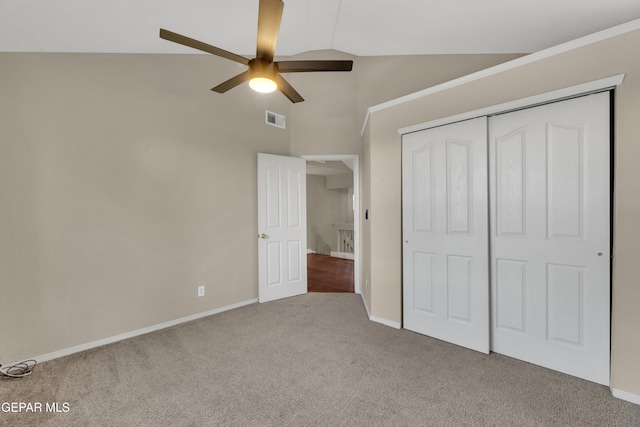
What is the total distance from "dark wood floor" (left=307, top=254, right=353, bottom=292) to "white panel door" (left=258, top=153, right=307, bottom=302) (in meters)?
0.56

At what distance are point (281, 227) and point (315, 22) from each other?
255 centimetres

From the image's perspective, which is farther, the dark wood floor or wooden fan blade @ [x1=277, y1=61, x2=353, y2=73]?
the dark wood floor

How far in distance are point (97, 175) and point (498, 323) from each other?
12.7ft

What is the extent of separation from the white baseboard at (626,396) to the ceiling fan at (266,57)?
111 inches

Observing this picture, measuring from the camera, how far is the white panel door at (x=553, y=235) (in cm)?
196

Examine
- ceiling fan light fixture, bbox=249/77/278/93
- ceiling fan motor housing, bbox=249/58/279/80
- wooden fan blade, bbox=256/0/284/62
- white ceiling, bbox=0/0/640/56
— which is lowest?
ceiling fan light fixture, bbox=249/77/278/93

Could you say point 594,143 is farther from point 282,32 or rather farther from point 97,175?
point 97,175

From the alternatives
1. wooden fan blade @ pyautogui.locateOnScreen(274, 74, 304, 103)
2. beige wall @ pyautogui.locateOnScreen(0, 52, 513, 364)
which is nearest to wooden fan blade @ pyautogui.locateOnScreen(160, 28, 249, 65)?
wooden fan blade @ pyautogui.locateOnScreen(274, 74, 304, 103)

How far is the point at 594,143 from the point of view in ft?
6.43

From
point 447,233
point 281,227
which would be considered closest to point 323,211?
point 281,227

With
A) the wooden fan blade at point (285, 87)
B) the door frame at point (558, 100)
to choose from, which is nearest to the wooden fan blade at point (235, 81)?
the wooden fan blade at point (285, 87)

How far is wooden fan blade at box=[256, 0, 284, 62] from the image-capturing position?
4.92 ft

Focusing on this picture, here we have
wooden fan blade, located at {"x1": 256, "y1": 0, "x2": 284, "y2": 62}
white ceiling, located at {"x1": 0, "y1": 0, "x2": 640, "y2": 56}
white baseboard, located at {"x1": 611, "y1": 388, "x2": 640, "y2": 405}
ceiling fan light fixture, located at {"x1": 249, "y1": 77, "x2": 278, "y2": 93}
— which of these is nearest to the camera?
wooden fan blade, located at {"x1": 256, "y1": 0, "x2": 284, "y2": 62}

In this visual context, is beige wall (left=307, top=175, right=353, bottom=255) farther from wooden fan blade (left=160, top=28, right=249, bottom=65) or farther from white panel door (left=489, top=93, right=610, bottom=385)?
wooden fan blade (left=160, top=28, right=249, bottom=65)
